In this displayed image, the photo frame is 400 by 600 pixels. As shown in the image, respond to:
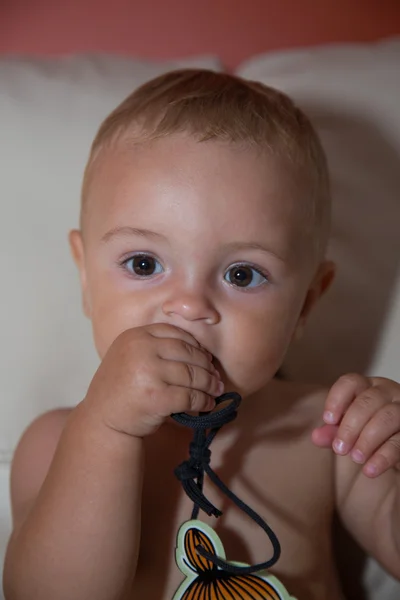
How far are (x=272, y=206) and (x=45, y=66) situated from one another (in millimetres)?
637

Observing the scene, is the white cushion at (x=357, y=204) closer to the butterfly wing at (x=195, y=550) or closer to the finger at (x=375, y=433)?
the finger at (x=375, y=433)

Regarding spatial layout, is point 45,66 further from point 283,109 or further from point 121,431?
point 121,431

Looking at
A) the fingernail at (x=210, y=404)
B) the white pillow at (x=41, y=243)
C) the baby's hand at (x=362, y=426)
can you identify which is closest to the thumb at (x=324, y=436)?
the baby's hand at (x=362, y=426)

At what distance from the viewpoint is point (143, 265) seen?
0.79 m

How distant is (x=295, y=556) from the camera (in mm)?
878

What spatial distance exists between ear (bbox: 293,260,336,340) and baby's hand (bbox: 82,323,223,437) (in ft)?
0.74

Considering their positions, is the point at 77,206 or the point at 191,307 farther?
the point at 77,206

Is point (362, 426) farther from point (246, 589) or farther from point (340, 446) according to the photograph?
point (246, 589)

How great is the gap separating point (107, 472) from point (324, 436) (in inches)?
8.9

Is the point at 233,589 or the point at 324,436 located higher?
the point at 324,436

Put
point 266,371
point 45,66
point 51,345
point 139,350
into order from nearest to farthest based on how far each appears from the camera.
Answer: point 139,350
point 266,371
point 51,345
point 45,66

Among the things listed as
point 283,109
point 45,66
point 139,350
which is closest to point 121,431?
point 139,350

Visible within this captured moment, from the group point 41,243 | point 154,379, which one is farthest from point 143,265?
point 41,243

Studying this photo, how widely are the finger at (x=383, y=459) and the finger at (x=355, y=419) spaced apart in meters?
0.03
